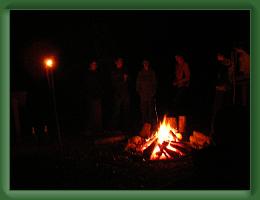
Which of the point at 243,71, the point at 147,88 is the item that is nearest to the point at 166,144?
the point at 243,71

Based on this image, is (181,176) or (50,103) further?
(50,103)

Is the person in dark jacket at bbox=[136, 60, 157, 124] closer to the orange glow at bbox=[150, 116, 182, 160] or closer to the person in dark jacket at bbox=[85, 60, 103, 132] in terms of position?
the person in dark jacket at bbox=[85, 60, 103, 132]

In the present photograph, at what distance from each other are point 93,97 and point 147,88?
4.93 feet

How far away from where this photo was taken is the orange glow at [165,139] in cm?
876

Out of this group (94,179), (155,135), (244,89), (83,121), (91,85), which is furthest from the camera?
(83,121)

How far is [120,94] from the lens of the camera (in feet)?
39.0

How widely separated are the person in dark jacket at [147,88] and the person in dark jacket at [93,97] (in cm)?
112

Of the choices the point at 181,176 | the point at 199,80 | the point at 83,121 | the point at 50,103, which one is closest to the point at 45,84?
the point at 50,103

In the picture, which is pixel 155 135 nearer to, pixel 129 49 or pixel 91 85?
pixel 91 85

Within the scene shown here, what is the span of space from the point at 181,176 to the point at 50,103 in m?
7.28

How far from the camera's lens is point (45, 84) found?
47.2 feet

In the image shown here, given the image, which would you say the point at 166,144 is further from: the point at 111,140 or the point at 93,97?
the point at 93,97

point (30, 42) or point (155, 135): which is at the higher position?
point (30, 42)

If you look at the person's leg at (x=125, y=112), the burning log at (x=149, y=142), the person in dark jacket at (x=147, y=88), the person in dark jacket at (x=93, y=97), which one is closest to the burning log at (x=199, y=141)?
the burning log at (x=149, y=142)
